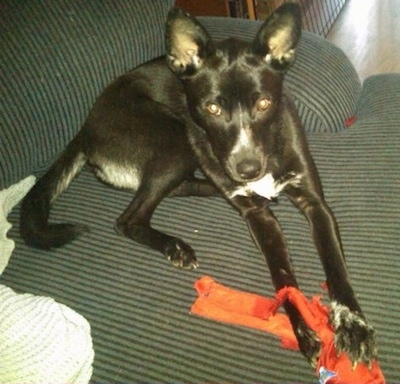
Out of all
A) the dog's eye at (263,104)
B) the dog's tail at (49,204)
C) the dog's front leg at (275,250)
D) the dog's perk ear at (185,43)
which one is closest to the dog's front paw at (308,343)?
the dog's front leg at (275,250)

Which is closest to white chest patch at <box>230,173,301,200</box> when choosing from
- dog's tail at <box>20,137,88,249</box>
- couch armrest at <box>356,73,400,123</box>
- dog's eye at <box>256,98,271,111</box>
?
dog's eye at <box>256,98,271,111</box>

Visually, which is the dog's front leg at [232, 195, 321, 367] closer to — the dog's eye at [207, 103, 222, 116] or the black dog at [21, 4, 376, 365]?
the black dog at [21, 4, 376, 365]

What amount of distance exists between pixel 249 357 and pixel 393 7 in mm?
4328

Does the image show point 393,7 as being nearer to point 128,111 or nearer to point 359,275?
point 128,111

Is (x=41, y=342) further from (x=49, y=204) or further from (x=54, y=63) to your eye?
(x=54, y=63)

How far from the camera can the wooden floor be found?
385cm

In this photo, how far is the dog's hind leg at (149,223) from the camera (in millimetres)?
1730

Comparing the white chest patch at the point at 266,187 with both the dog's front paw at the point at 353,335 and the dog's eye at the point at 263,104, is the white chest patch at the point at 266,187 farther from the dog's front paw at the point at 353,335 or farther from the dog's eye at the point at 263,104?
the dog's front paw at the point at 353,335

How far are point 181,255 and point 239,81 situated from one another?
69 cm

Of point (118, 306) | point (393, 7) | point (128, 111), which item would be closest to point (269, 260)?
point (118, 306)

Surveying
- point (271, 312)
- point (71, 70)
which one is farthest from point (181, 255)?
Answer: point (71, 70)

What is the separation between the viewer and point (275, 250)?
1653mm

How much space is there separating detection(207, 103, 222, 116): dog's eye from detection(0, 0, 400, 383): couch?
15.9 inches

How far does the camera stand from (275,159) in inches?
74.7
